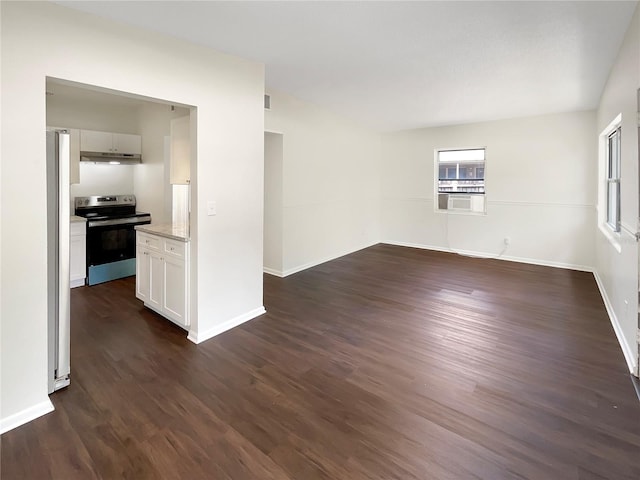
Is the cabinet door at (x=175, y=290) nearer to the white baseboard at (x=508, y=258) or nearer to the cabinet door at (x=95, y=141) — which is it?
the cabinet door at (x=95, y=141)

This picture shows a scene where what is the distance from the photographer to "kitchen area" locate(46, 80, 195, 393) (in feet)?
10.9

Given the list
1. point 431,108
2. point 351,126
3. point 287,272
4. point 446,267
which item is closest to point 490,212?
point 446,267

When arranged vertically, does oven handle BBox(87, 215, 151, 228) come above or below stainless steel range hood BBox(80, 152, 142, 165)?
below

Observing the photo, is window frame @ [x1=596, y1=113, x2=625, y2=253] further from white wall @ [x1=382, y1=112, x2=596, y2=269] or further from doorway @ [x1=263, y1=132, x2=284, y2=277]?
doorway @ [x1=263, y1=132, x2=284, y2=277]

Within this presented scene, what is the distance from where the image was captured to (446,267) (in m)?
5.70

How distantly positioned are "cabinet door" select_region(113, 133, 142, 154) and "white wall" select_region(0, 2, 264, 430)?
10.1 feet

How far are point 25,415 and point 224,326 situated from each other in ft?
4.92

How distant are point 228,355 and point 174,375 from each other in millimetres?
436

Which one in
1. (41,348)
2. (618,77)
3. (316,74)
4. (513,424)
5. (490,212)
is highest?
(316,74)

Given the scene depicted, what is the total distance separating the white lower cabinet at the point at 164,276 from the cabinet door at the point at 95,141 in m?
2.23

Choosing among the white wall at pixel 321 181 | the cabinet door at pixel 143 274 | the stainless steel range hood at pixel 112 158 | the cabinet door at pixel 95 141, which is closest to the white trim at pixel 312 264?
the white wall at pixel 321 181

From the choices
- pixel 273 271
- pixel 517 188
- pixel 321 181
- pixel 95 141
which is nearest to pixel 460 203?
pixel 517 188

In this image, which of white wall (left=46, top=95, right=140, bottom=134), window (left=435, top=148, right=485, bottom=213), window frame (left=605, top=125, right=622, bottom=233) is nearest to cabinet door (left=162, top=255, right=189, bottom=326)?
white wall (left=46, top=95, right=140, bottom=134)

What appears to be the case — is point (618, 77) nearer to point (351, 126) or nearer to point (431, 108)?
point (431, 108)
